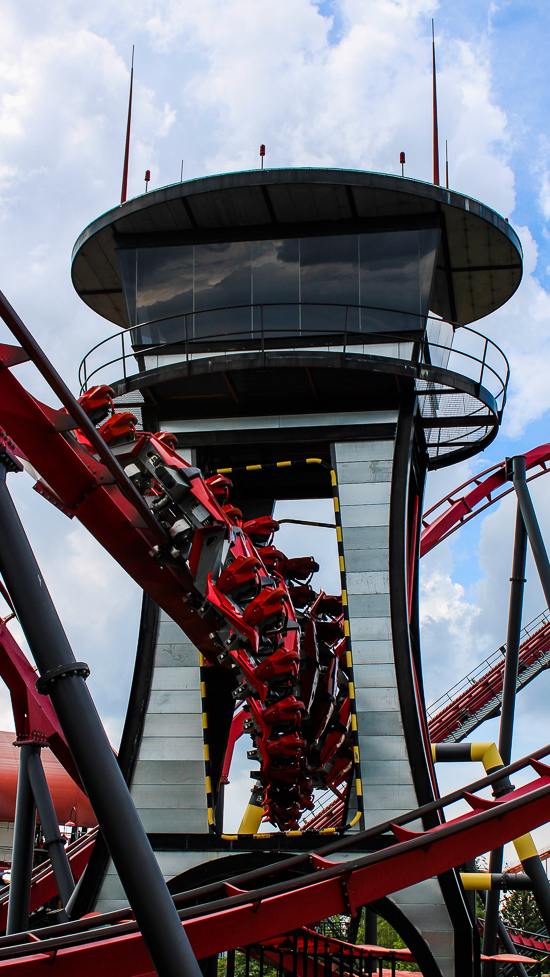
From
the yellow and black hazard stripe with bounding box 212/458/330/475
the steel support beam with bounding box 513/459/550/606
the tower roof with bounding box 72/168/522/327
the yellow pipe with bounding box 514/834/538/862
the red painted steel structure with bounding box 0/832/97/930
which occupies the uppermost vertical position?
the tower roof with bounding box 72/168/522/327

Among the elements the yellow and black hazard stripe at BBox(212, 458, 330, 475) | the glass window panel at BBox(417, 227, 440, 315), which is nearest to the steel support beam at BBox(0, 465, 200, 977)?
the yellow and black hazard stripe at BBox(212, 458, 330, 475)

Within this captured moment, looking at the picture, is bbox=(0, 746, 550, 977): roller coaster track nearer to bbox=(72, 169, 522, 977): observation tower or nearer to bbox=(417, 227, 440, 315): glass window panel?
bbox=(72, 169, 522, 977): observation tower

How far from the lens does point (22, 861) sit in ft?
33.7

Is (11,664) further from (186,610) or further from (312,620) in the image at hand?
(312,620)

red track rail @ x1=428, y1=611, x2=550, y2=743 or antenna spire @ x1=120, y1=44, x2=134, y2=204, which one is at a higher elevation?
antenna spire @ x1=120, y1=44, x2=134, y2=204

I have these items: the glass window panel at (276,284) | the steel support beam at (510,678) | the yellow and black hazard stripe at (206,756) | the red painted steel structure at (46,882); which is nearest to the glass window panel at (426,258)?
the glass window panel at (276,284)

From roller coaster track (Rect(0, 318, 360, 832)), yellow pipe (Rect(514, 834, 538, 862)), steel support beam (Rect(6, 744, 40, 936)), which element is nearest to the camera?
roller coaster track (Rect(0, 318, 360, 832))

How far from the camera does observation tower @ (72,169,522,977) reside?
13648mm

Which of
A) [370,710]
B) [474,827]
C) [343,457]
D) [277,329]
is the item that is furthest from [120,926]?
[277,329]

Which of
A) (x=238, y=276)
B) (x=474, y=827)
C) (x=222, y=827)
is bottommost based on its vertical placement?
(x=474, y=827)

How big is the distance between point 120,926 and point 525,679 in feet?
83.0

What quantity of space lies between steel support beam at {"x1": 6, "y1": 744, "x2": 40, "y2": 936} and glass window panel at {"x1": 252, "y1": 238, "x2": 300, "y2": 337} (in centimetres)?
799

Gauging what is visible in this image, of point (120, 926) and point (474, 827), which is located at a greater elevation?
point (474, 827)

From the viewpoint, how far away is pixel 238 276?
1559 centimetres
